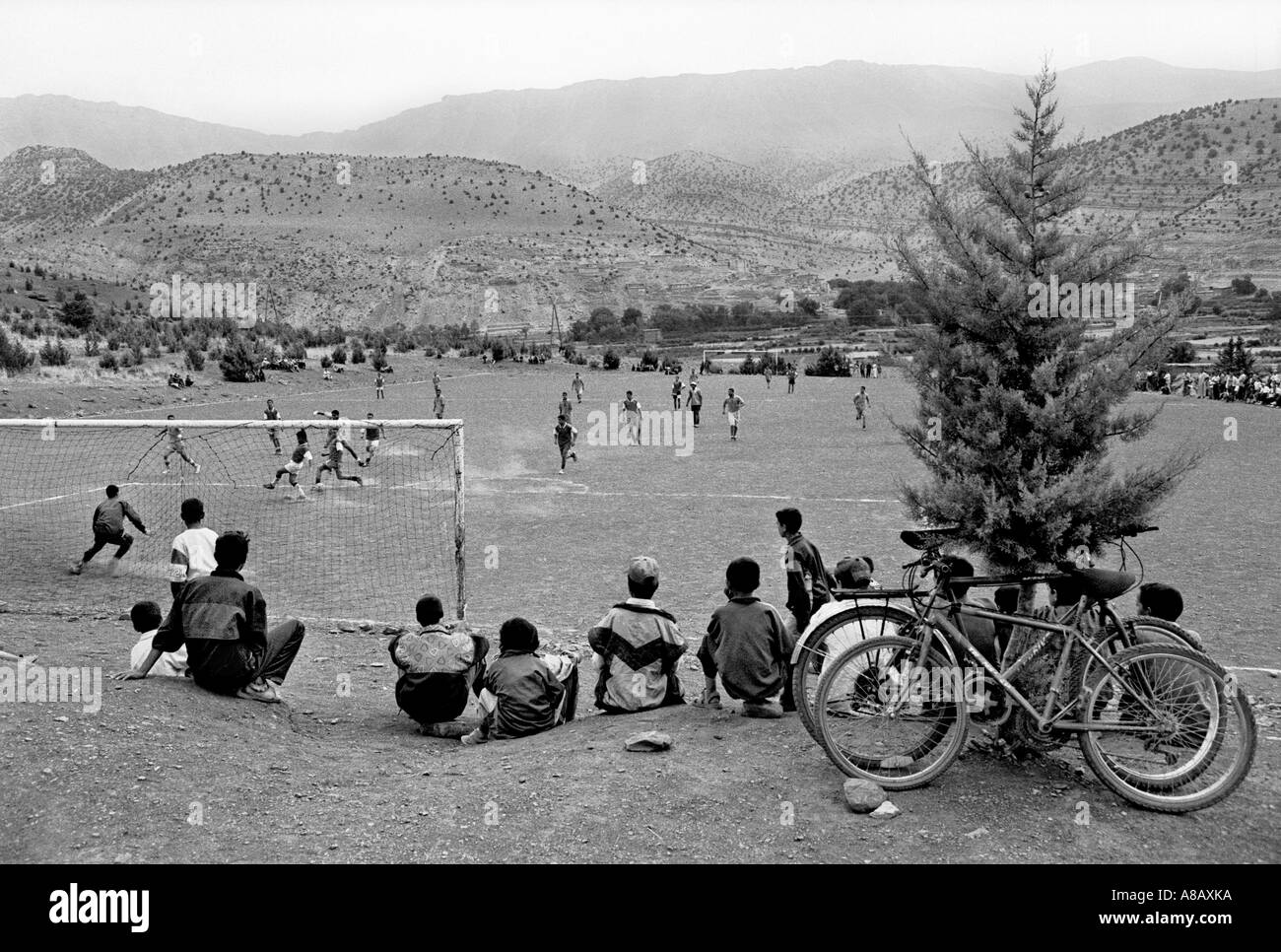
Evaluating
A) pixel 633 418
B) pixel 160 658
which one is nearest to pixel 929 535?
pixel 160 658

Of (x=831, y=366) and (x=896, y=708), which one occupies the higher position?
(x=831, y=366)

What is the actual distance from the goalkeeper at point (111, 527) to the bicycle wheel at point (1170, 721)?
11602 mm

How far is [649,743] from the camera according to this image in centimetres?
567

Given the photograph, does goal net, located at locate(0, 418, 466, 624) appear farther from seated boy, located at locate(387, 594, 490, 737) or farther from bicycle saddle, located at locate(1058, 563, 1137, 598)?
bicycle saddle, located at locate(1058, 563, 1137, 598)

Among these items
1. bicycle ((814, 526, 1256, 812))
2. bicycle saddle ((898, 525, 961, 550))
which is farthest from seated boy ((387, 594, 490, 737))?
bicycle saddle ((898, 525, 961, 550))

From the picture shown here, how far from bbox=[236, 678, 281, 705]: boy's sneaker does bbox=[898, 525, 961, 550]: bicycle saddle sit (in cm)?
445

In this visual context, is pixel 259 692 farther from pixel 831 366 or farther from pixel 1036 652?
pixel 831 366

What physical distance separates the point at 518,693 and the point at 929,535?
2.82 meters

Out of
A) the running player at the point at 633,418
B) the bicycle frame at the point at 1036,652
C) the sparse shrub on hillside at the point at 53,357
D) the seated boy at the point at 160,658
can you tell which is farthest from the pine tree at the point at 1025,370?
the sparse shrub on hillside at the point at 53,357

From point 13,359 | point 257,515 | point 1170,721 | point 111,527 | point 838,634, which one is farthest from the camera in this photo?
point 13,359

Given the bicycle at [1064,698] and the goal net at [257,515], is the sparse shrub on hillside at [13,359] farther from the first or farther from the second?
the bicycle at [1064,698]

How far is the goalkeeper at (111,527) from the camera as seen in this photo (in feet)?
42.3

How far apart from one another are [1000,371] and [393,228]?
118 meters

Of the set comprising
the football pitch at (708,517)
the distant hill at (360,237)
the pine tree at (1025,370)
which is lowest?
the football pitch at (708,517)
